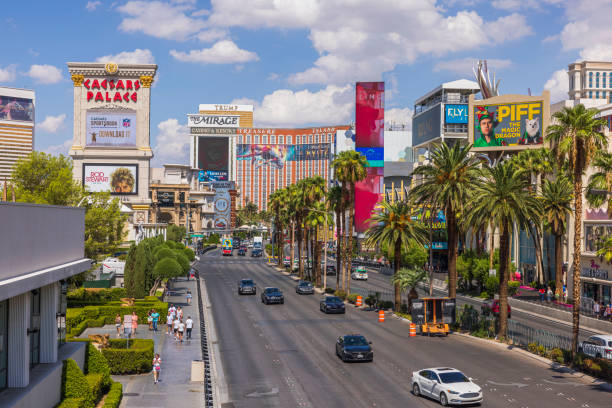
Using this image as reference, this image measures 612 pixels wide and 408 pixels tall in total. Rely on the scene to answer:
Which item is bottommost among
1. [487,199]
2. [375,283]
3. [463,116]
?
[375,283]

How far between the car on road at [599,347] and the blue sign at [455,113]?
95234 mm

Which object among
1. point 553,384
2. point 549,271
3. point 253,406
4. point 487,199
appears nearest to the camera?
point 253,406

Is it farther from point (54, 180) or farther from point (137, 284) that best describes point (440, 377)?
point (54, 180)

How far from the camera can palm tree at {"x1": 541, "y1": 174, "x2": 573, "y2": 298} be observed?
62.9 metres

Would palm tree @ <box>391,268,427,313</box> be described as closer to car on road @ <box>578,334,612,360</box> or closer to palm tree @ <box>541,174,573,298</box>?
car on road @ <box>578,334,612,360</box>

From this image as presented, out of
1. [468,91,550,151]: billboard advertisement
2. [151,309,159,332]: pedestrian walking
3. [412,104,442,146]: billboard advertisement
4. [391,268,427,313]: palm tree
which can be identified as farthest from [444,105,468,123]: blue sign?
[151,309,159,332]: pedestrian walking

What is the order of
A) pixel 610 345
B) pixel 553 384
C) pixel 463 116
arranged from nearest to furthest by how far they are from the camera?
pixel 553 384, pixel 610 345, pixel 463 116

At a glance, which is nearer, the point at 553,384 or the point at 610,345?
the point at 553,384

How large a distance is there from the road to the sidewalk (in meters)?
1.68

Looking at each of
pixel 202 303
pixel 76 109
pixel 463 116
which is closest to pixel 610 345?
pixel 202 303

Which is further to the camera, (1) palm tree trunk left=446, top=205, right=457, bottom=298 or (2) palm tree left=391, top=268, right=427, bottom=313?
(2) palm tree left=391, top=268, right=427, bottom=313

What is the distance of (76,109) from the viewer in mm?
138375

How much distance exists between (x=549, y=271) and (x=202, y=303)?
3680cm

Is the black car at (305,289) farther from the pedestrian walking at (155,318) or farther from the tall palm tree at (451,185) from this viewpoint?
the pedestrian walking at (155,318)
